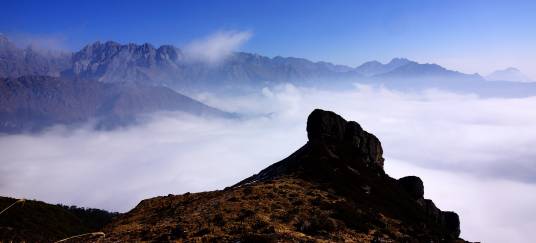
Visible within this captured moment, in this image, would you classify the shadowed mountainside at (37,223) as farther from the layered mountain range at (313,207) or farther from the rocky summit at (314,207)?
the rocky summit at (314,207)

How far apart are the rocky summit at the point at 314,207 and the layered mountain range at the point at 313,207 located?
2.9 inches

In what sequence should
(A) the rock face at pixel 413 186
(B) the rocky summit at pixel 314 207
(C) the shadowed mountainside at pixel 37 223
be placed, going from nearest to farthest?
(B) the rocky summit at pixel 314 207
(A) the rock face at pixel 413 186
(C) the shadowed mountainside at pixel 37 223

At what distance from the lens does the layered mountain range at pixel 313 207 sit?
34062mm

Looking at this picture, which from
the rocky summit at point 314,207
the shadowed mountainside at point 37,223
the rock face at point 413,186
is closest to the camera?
the rocky summit at point 314,207

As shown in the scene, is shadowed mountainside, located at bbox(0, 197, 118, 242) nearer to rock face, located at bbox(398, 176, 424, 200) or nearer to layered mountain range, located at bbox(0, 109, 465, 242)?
layered mountain range, located at bbox(0, 109, 465, 242)

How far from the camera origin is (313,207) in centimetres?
4247

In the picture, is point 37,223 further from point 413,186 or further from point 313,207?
point 313,207

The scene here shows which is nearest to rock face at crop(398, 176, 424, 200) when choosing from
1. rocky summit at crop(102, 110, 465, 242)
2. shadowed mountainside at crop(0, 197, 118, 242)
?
rocky summit at crop(102, 110, 465, 242)

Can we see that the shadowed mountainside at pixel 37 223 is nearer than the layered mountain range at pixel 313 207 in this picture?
No

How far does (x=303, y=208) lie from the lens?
4166 centimetres

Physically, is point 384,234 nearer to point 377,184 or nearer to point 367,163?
point 377,184

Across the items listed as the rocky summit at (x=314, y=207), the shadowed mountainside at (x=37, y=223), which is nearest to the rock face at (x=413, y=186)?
the rocky summit at (x=314, y=207)

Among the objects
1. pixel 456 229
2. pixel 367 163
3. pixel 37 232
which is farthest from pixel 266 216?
pixel 37 232

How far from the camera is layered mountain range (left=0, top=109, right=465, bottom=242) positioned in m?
34.1
